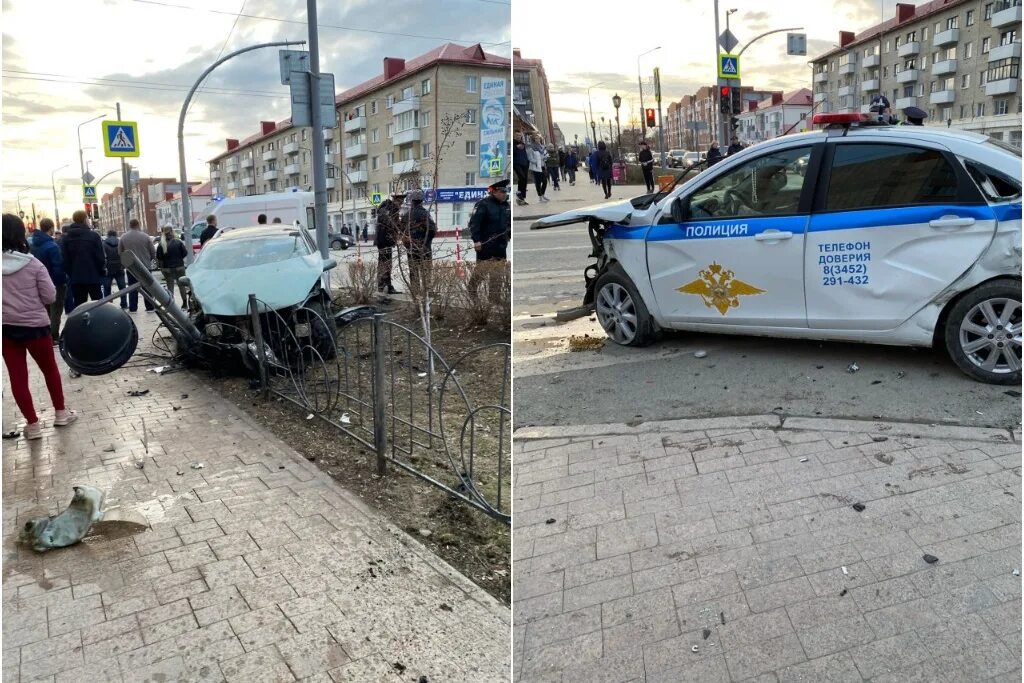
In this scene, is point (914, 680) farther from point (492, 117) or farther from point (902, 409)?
point (492, 117)

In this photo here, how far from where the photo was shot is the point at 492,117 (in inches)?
147

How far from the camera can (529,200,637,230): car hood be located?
589 centimetres

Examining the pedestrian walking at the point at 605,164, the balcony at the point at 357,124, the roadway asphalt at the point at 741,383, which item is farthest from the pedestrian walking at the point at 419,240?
the balcony at the point at 357,124

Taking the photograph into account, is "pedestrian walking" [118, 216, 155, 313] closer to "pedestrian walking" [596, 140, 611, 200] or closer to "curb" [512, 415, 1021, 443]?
"curb" [512, 415, 1021, 443]

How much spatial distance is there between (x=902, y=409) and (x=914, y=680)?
2.32 meters

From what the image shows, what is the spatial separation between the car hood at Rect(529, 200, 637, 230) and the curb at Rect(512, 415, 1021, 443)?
186 centimetres

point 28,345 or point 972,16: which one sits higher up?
point 972,16

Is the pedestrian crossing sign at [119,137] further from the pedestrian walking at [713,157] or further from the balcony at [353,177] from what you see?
the balcony at [353,177]

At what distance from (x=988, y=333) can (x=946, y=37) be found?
5095 centimetres

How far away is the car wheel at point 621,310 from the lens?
19.4 ft

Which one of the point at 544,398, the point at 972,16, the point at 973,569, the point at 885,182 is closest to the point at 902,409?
the point at 885,182

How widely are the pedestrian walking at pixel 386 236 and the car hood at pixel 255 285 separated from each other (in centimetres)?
80

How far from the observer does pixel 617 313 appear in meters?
6.05

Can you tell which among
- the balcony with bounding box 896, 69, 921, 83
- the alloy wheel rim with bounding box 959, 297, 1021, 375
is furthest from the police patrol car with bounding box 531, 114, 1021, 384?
the balcony with bounding box 896, 69, 921, 83
